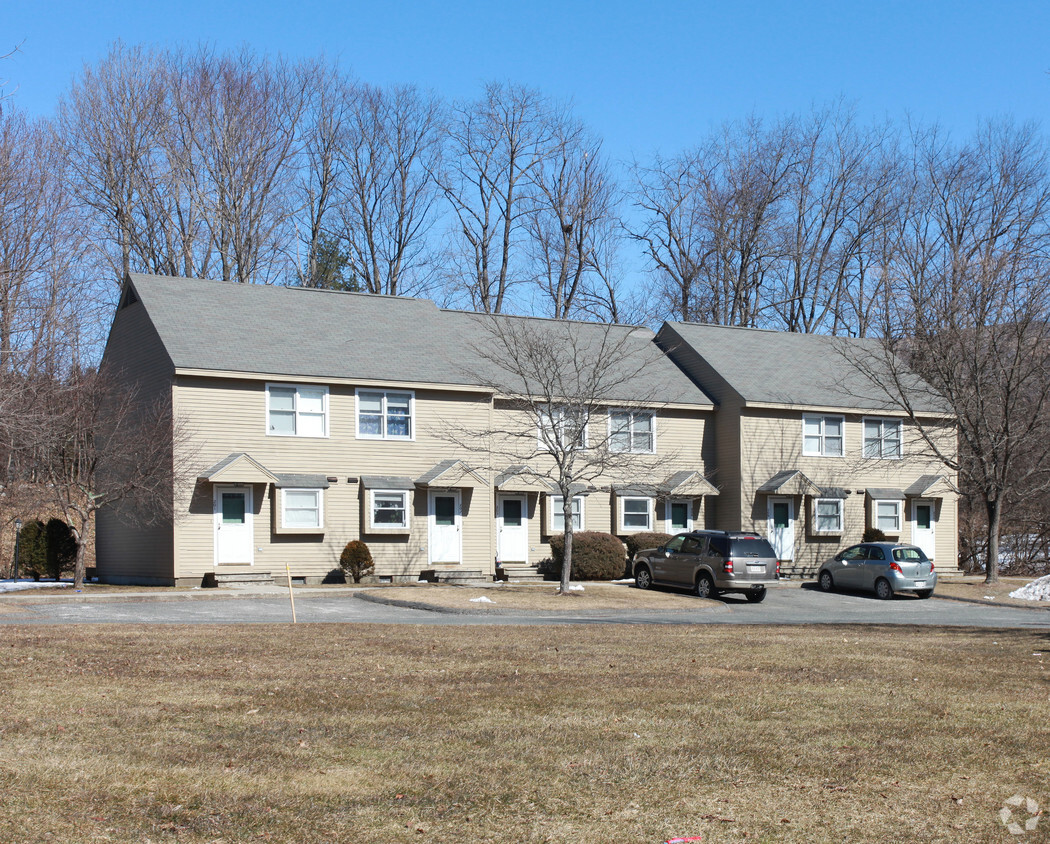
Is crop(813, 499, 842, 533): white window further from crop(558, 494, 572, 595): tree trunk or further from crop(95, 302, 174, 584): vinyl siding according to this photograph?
crop(95, 302, 174, 584): vinyl siding

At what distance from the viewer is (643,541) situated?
35500mm

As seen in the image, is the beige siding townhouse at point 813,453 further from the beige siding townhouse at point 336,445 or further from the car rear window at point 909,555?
the car rear window at point 909,555

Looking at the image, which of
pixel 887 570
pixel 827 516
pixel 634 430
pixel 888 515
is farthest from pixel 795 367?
pixel 887 570

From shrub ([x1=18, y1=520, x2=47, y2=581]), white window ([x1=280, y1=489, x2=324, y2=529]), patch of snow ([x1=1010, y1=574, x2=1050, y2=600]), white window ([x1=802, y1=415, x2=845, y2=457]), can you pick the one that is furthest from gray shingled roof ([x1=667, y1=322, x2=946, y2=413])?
shrub ([x1=18, y1=520, x2=47, y2=581])

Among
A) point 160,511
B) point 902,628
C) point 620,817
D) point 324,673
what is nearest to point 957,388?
point 902,628

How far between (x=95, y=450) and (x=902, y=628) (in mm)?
19303

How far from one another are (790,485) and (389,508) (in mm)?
13376

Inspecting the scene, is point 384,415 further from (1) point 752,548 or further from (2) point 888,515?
(2) point 888,515

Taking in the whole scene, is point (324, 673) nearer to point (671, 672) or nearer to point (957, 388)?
point (671, 672)

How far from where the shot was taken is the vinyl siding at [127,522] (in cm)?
3022

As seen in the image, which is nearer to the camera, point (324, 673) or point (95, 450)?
point (324, 673)

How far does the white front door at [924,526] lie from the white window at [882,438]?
2015 millimetres

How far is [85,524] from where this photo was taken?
27.3 metres

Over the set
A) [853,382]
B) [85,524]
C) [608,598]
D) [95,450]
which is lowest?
[608,598]
